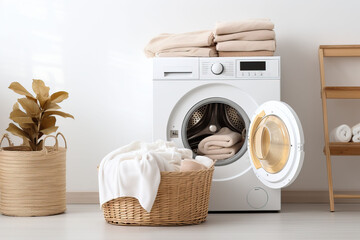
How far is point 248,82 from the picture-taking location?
9.75ft

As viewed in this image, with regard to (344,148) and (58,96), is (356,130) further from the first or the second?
(58,96)

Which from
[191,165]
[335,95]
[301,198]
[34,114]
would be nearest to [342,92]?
[335,95]

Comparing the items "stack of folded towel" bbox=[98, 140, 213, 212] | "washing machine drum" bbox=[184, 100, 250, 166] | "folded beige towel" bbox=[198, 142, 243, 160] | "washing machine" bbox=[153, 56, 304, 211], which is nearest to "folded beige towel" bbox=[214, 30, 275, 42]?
"washing machine" bbox=[153, 56, 304, 211]

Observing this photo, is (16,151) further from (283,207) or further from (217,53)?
(283,207)

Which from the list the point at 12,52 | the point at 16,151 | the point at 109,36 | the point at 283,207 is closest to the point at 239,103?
the point at 283,207

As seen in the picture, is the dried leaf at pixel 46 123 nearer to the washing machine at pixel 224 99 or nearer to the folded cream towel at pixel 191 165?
the washing machine at pixel 224 99

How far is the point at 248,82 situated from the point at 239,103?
12 centimetres

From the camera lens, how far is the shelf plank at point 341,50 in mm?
3271

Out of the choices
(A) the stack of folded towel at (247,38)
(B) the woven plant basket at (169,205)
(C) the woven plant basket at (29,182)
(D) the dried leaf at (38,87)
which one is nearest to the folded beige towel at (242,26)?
(A) the stack of folded towel at (247,38)

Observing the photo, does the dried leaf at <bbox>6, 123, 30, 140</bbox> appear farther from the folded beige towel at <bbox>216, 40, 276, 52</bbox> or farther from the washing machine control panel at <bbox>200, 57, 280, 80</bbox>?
the folded beige towel at <bbox>216, 40, 276, 52</bbox>

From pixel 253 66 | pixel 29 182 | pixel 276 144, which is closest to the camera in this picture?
pixel 276 144

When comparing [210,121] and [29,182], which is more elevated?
[210,121]

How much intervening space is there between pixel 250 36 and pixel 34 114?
123 centimetres

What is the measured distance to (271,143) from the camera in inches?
110
